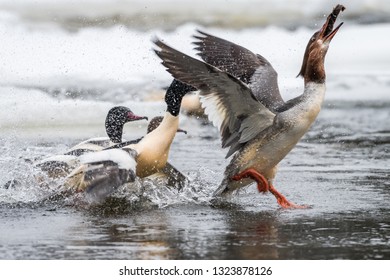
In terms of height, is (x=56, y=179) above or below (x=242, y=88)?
below

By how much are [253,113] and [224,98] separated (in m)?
0.30

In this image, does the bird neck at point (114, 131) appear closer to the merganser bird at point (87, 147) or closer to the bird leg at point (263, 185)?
the merganser bird at point (87, 147)

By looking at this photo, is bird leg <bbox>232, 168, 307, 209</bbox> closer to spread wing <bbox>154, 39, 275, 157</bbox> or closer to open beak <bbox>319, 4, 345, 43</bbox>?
spread wing <bbox>154, 39, 275, 157</bbox>

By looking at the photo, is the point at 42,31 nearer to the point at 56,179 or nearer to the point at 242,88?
the point at 56,179

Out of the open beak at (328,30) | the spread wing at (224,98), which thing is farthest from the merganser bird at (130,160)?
the open beak at (328,30)

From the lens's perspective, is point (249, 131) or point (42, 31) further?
point (42, 31)

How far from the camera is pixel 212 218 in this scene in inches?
275

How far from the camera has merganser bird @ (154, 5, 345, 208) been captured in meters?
7.52

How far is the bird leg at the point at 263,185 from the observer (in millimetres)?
7500

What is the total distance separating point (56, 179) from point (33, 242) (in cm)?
214

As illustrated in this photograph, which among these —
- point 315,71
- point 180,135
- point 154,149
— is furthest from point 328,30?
point 180,135
